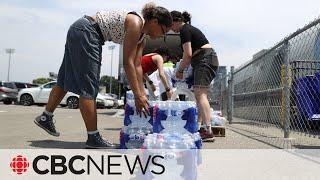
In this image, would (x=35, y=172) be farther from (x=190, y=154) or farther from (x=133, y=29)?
(x=133, y=29)

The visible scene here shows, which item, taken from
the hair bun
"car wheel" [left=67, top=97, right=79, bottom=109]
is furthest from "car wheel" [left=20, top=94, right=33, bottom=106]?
the hair bun

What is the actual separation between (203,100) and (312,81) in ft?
7.73

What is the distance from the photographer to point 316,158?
498 cm

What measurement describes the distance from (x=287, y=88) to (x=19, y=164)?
15.4 feet

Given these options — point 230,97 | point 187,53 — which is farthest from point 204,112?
point 230,97

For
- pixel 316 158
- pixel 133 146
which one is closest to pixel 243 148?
pixel 316 158

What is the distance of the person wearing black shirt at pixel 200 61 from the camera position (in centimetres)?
632

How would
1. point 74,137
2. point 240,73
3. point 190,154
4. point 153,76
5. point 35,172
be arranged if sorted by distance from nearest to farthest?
point 190,154, point 35,172, point 74,137, point 153,76, point 240,73

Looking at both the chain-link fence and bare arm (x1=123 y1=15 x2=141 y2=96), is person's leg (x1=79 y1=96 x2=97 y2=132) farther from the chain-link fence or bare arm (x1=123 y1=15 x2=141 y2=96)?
the chain-link fence

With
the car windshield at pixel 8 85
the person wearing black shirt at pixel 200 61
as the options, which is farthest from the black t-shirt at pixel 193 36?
the car windshield at pixel 8 85

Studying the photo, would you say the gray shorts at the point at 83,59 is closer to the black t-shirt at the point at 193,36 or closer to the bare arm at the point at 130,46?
the bare arm at the point at 130,46

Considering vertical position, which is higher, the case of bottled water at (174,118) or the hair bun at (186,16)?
the hair bun at (186,16)

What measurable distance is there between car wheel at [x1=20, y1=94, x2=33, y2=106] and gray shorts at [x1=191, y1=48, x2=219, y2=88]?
22289 millimetres

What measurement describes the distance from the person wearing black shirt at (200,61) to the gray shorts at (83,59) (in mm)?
1522
